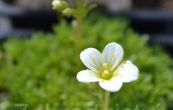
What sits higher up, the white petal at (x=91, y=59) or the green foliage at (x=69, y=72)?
the green foliage at (x=69, y=72)

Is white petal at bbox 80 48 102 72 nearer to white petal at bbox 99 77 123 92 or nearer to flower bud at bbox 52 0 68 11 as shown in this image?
white petal at bbox 99 77 123 92

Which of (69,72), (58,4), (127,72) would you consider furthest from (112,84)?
(69,72)

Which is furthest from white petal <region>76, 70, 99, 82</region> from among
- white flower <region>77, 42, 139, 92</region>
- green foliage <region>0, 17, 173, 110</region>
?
green foliage <region>0, 17, 173, 110</region>

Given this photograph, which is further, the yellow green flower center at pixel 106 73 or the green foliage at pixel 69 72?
the green foliage at pixel 69 72

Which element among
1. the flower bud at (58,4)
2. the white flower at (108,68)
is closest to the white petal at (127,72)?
the white flower at (108,68)

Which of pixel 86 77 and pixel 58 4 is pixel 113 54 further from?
pixel 58 4

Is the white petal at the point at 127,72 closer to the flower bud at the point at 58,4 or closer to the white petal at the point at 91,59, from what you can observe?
the white petal at the point at 91,59

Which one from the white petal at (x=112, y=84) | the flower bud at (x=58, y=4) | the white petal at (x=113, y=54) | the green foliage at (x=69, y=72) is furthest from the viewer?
the green foliage at (x=69, y=72)

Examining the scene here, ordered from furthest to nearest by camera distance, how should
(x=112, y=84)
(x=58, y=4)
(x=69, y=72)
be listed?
(x=69, y=72) < (x=58, y=4) < (x=112, y=84)
